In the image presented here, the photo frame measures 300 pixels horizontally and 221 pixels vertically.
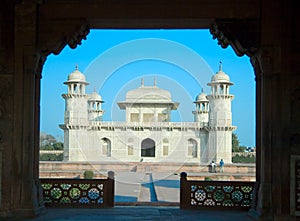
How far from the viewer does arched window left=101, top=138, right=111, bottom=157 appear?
37503mm

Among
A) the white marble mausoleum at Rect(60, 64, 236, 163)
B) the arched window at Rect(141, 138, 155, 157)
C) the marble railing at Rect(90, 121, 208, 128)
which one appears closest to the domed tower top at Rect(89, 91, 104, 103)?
the white marble mausoleum at Rect(60, 64, 236, 163)

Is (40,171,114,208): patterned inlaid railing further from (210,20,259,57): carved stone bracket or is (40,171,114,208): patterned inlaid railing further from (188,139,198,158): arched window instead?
(188,139,198,158): arched window

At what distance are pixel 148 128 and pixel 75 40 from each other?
102ft

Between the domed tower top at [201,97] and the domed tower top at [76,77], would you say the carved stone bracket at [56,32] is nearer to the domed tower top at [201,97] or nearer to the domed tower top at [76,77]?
the domed tower top at [76,77]

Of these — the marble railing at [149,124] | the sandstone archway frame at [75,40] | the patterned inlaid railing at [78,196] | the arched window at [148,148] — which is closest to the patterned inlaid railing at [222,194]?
the sandstone archway frame at [75,40]

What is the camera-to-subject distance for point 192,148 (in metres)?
37.5

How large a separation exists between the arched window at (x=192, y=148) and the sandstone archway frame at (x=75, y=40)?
3092cm

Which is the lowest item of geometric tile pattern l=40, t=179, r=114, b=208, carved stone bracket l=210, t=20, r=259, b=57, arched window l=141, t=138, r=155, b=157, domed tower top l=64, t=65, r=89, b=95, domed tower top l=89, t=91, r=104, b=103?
arched window l=141, t=138, r=155, b=157

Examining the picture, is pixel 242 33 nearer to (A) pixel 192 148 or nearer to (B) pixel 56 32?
(B) pixel 56 32

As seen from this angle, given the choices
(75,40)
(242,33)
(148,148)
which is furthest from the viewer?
(148,148)

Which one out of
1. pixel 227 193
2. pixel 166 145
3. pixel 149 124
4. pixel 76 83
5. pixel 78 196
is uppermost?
pixel 76 83

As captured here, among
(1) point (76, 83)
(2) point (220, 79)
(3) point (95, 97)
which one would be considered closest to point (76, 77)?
(1) point (76, 83)

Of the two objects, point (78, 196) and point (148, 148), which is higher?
point (78, 196)

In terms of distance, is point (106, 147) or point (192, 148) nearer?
point (192, 148)
